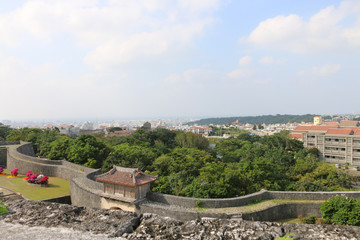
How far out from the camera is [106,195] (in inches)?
503

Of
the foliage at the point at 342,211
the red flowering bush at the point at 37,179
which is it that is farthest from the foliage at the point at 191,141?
the foliage at the point at 342,211

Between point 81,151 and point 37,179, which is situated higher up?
point 81,151

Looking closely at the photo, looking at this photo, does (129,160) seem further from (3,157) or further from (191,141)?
(191,141)

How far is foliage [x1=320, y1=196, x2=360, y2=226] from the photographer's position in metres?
11.0

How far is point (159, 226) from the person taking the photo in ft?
8.51

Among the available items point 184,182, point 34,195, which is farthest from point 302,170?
point 34,195

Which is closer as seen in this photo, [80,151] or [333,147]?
[80,151]

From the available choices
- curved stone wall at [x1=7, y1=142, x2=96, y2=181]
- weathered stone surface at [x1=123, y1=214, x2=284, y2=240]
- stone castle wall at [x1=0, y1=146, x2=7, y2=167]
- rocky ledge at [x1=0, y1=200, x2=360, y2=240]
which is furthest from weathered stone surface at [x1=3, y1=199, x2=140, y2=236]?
stone castle wall at [x1=0, y1=146, x2=7, y2=167]

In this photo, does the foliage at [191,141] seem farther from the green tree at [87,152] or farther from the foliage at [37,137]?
the foliage at [37,137]

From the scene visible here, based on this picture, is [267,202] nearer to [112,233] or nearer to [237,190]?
[237,190]

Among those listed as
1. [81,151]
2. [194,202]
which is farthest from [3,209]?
[81,151]

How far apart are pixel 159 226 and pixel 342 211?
478 inches

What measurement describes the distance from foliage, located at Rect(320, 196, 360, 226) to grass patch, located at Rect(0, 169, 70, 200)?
1558 cm

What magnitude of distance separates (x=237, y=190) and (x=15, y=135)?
105 feet
